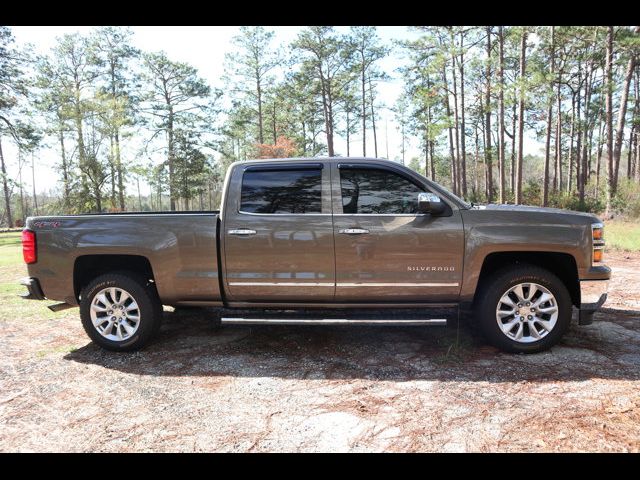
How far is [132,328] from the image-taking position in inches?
169

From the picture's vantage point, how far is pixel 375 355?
4098 millimetres

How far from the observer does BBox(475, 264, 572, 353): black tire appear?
13.0 feet

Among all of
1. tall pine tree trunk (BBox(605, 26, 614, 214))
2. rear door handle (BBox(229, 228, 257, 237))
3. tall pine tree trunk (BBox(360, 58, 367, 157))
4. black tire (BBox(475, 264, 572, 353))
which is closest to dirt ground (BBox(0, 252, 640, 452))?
black tire (BBox(475, 264, 572, 353))

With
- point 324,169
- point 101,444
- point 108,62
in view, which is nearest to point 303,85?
point 108,62

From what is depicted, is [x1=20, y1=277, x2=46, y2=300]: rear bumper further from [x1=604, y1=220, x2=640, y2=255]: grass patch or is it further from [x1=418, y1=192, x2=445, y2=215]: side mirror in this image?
[x1=604, y1=220, x2=640, y2=255]: grass patch

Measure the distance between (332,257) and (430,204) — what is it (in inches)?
42.1

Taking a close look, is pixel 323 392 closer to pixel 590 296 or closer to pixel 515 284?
pixel 515 284

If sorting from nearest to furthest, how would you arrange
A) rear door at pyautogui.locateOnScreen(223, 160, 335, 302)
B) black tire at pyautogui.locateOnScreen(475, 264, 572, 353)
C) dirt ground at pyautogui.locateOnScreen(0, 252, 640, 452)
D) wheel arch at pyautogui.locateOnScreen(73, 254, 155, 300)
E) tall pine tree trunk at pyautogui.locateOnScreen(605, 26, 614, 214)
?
dirt ground at pyautogui.locateOnScreen(0, 252, 640, 452), black tire at pyautogui.locateOnScreen(475, 264, 572, 353), rear door at pyautogui.locateOnScreen(223, 160, 335, 302), wheel arch at pyautogui.locateOnScreen(73, 254, 155, 300), tall pine tree trunk at pyautogui.locateOnScreen(605, 26, 614, 214)

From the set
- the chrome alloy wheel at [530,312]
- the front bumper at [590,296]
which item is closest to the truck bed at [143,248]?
the chrome alloy wheel at [530,312]

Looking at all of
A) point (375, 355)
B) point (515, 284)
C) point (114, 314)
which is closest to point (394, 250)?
point (375, 355)

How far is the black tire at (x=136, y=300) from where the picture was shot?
13.9ft

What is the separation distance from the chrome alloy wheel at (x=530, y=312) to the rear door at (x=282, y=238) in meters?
1.74

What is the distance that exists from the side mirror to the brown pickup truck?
0.04ft
